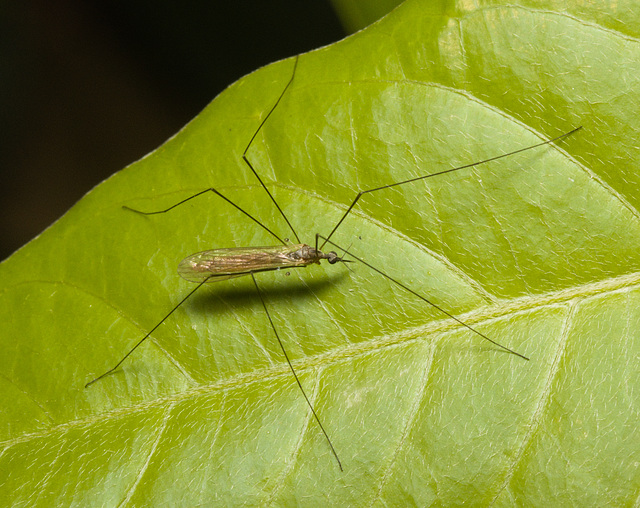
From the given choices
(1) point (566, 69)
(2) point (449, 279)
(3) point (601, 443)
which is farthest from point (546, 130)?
(3) point (601, 443)

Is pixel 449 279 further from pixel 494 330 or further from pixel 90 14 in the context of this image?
pixel 90 14

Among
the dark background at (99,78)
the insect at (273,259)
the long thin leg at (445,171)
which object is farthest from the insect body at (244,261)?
the dark background at (99,78)

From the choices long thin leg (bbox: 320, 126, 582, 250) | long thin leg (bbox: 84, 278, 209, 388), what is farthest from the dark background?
long thin leg (bbox: 84, 278, 209, 388)

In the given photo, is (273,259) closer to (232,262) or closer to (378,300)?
(232,262)

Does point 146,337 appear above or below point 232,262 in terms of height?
below

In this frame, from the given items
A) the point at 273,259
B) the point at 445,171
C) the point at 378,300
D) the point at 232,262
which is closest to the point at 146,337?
the point at 232,262

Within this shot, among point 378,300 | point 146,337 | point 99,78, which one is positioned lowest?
point 378,300

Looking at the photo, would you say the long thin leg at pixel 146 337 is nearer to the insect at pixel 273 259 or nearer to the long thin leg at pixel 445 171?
the insect at pixel 273 259

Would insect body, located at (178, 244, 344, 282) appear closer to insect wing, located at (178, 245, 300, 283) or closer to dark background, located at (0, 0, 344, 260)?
insect wing, located at (178, 245, 300, 283)
